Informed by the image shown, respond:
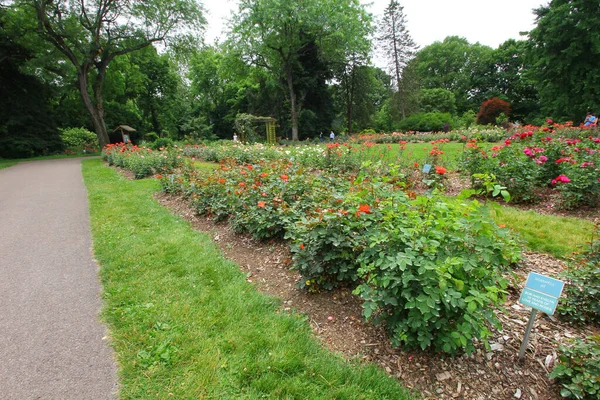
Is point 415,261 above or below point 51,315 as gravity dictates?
above

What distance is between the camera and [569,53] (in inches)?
627

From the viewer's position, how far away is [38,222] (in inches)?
198

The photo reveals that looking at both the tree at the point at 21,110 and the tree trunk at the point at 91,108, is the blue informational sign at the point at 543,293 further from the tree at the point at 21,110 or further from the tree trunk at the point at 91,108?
the tree at the point at 21,110

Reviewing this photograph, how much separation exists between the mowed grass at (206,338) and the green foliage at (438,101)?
124 feet

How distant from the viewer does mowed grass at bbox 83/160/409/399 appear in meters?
1.76

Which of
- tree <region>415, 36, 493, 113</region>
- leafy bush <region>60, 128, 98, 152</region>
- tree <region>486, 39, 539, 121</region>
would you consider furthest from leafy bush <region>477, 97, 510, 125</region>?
leafy bush <region>60, 128, 98, 152</region>

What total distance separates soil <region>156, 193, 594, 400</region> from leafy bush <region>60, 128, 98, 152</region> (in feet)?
90.5

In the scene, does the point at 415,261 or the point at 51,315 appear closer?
the point at 415,261

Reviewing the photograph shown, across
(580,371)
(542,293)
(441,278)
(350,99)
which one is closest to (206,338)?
(441,278)

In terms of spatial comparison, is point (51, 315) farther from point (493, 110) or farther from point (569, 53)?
point (493, 110)

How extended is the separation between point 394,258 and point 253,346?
1.18 meters

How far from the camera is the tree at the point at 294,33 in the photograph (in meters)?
20.2

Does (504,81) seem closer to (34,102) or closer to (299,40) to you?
(299,40)

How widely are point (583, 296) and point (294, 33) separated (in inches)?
950
